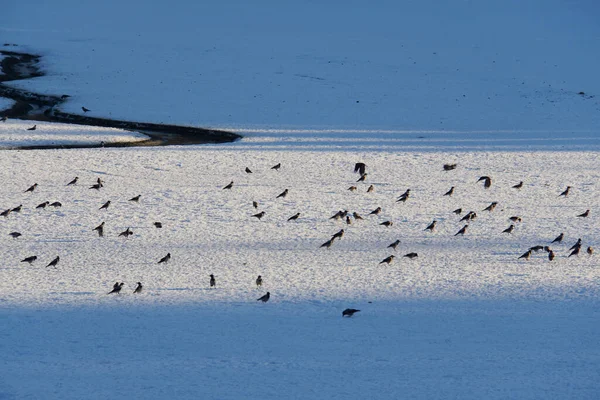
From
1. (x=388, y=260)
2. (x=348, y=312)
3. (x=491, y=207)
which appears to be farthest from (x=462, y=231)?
(x=348, y=312)

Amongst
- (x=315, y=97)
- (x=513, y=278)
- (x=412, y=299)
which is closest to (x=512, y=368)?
(x=412, y=299)

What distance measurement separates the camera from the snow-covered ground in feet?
93.2

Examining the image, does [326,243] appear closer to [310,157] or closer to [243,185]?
[243,185]

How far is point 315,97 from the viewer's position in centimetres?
3847

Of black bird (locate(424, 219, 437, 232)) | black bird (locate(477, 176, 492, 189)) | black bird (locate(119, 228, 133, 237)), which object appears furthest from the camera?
black bird (locate(477, 176, 492, 189))

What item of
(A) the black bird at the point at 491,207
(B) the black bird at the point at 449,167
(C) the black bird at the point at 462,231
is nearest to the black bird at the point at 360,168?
(B) the black bird at the point at 449,167

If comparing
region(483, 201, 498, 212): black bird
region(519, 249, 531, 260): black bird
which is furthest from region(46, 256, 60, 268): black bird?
region(483, 201, 498, 212): black bird

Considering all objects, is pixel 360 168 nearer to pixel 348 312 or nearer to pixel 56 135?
pixel 56 135

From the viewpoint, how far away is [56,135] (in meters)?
29.4

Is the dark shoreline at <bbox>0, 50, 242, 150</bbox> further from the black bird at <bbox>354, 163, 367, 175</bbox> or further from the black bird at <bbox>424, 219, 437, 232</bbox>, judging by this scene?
the black bird at <bbox>424, 219, 437, 232</bbox>

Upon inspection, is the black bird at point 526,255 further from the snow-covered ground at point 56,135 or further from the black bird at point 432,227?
the snow-covered ground at point 56,135

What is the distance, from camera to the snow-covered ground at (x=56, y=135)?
2840 cm

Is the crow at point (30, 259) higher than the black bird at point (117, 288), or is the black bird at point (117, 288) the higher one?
the black bird at point (117, 288)

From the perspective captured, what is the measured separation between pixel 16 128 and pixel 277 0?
4104cm
